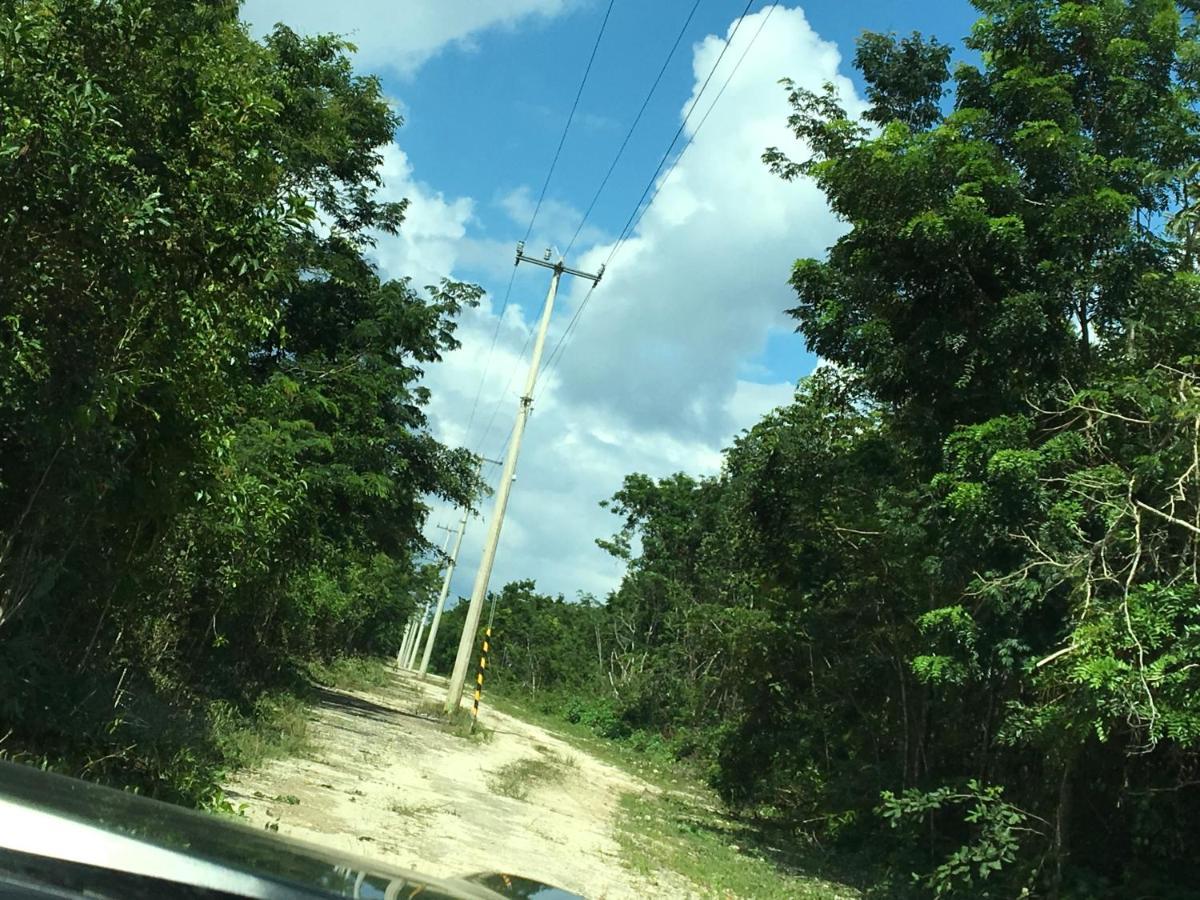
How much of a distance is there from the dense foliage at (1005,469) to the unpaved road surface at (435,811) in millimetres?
3439

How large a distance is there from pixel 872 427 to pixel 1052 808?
5.85 meters

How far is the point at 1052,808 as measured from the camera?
36.3ft

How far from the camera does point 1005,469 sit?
32.0 ft

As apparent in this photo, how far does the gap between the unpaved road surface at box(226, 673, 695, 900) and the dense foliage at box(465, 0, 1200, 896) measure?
3.44 meters

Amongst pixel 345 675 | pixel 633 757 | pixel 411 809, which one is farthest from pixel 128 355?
pixel 345 675

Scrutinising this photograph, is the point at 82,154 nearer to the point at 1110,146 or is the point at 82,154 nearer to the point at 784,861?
the point at 1110,146

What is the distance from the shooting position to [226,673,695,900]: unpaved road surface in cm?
889

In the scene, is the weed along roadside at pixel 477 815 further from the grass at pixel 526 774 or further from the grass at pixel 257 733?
the grass at pixel 257 733

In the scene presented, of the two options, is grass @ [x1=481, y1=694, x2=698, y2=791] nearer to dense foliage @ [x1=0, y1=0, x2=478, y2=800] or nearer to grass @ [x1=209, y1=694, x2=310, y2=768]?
grass @ [x1=209, y1=694, x2=310, y2=768]

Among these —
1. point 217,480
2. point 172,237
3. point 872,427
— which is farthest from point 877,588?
point 172,237

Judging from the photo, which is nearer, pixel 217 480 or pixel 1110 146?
pixel 217 480

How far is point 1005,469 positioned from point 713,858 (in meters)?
6.26

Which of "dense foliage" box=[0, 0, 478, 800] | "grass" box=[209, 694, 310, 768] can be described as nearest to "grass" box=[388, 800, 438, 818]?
"grass" box=[209, 694, 310, 768]

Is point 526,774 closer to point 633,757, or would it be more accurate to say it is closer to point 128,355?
point 128,355
